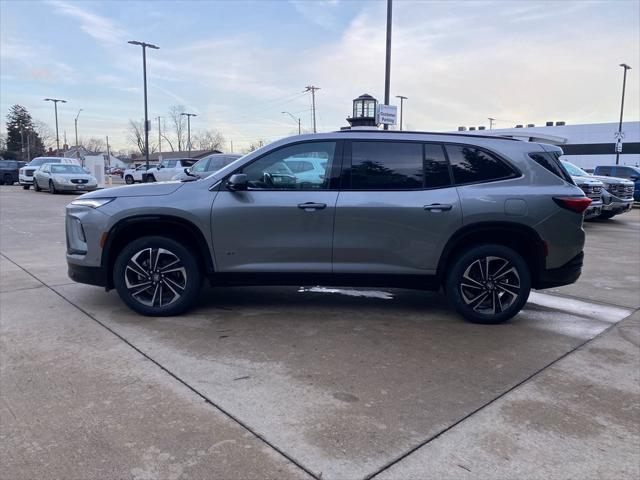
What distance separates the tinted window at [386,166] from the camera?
4660 millimetres

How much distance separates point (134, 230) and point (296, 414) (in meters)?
2.66

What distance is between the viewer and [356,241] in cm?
461

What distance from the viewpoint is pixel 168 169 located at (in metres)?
29.8

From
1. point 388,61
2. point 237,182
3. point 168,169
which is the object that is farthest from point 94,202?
point 168,169

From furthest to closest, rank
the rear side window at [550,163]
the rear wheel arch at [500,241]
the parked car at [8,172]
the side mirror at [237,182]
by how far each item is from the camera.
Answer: the parked car at [8,172], the rear side window at [550,163], the rear wheel arch at [500,241], the side mirror at [237,182]

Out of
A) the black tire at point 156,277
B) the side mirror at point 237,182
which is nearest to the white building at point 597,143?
the side mirror at point 237,182

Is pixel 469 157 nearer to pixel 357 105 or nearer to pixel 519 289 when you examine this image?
pixel 519 289

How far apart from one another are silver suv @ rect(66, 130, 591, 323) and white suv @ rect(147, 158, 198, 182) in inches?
992

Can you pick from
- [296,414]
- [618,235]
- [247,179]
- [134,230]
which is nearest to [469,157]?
[247,179]

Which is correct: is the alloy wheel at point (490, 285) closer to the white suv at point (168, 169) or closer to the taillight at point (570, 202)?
the taillight at point (570, 202)

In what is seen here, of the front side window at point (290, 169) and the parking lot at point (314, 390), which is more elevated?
the front side window at point (290, 169)

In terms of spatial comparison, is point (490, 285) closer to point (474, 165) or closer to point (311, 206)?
point (474, 165)

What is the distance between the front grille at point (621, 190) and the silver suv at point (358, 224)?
12.7 meters

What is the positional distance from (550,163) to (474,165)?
2.36ft
